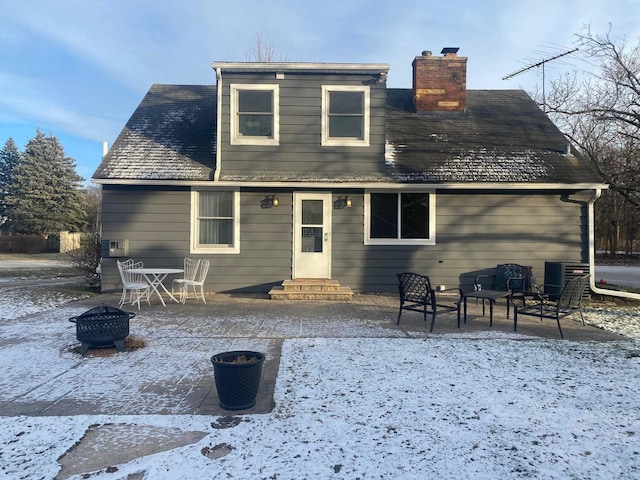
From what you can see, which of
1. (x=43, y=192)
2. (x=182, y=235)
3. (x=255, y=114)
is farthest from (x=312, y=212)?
(x=43, y=192)

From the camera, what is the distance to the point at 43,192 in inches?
1252

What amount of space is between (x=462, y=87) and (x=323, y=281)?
21.9 feet

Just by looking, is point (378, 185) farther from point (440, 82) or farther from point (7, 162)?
point (7, 162)

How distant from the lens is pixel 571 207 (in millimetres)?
9828

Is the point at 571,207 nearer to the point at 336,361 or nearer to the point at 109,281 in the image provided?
the point at 336,361

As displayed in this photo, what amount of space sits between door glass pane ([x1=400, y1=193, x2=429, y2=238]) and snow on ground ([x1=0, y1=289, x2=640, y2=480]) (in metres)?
5.10

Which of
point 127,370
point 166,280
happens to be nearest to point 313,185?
point 166,280

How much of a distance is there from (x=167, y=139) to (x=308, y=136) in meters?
3.48

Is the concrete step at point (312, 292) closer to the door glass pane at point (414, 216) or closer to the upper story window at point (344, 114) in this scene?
the door glass pane at point (414, 216)

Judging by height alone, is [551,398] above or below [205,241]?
below

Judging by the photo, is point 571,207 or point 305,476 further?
point 571,207

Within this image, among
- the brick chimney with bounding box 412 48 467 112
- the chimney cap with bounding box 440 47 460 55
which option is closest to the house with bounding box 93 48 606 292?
the brick chimney with bounding box 412 48 467 112

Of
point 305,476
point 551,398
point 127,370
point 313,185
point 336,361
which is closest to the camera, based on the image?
point 305,476

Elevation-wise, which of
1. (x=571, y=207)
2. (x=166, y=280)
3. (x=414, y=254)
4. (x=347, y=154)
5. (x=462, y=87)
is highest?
(x=462, y=87)
